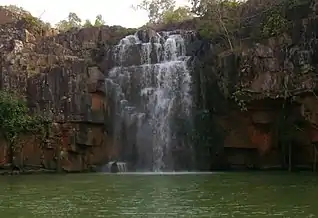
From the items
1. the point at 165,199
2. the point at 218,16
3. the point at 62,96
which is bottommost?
the point at 165,199

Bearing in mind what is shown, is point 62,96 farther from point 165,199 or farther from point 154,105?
point 165,199

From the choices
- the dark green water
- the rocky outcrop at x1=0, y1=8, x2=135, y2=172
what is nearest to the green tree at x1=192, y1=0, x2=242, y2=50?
the rocky outcrop at x1=0, y1=8, x2=135, y2=172

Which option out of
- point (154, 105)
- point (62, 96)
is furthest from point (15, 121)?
point (154, 105)

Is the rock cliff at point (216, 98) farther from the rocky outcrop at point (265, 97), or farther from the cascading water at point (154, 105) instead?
the cascading water at point (154, 105)

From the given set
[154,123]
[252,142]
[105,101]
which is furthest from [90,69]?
[252,142]

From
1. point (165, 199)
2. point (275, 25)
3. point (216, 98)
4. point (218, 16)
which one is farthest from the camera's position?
point (218, 16)

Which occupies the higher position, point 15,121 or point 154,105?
point 154,105

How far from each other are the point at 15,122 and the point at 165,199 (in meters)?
17.4

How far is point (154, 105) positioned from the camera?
3206 centimetres

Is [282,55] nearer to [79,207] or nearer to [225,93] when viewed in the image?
[225,93]

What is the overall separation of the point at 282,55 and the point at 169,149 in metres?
8.34

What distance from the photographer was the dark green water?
13.1m

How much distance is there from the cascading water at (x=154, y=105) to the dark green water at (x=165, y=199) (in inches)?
357

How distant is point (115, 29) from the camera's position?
38375 millimetres
